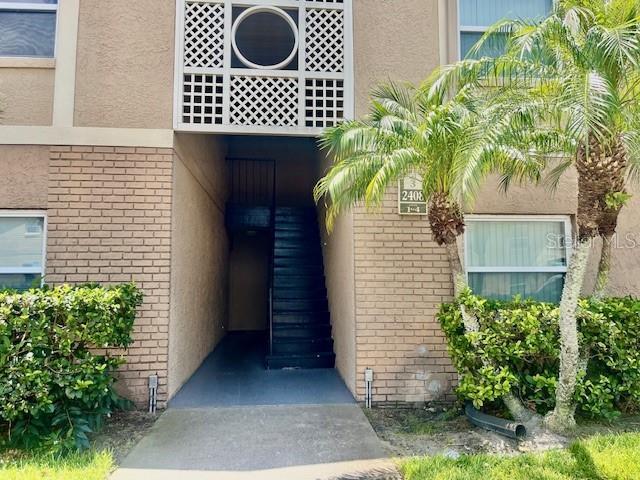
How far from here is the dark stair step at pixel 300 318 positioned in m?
7.62

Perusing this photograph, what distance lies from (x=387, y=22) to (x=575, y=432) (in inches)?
214

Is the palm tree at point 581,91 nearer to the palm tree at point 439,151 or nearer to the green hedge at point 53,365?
the palm tree at point 439,151

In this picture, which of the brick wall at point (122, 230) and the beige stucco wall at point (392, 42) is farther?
the beige stucco wall at point (392, 42)

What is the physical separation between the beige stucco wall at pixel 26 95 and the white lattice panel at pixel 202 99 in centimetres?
165

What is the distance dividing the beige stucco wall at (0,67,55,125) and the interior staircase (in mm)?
4684

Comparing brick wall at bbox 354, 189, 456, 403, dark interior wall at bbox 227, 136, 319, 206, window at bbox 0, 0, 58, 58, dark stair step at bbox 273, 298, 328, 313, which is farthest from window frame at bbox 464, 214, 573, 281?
dark interior wall at bbox 227, 136, 319, 206

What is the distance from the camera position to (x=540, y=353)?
449 centimetres

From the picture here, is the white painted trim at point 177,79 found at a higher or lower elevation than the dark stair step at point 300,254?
higher

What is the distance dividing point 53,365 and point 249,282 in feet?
24.8

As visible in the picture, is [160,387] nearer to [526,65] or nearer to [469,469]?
[469,469]

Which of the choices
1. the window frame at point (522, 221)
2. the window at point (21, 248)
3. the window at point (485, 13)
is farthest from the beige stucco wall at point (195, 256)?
the window at point (485, 13)

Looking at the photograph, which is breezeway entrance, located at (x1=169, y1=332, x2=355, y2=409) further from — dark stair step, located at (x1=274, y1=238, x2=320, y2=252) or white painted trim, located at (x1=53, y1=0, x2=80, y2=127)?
white painted trim, located at (x1=53, y1=0, x2=80, y2=127)

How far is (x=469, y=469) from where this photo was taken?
355cm

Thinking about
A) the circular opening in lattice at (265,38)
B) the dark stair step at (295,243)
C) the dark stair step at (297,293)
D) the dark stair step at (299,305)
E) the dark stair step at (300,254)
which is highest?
the circular opening in lattice at (265,38)
